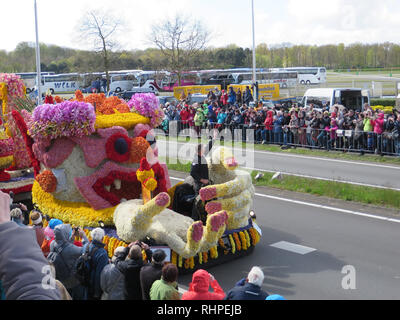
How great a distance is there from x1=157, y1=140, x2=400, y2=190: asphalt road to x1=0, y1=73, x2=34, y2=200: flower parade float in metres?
8.89

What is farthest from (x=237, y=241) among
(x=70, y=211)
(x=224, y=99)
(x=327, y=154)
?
(x=224, y=99)

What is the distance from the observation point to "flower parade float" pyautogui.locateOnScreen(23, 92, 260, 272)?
10.0m

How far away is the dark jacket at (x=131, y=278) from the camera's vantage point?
688 cm

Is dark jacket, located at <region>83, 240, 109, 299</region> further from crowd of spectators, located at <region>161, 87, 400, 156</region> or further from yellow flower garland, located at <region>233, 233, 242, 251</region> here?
Result: crowd of spectators, located at <region>161, 87, 400, 156</region>

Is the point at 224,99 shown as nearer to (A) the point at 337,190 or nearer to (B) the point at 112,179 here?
(A) the point at 337,190

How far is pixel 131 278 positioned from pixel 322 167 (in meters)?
14.3

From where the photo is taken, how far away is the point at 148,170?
9.88 metres

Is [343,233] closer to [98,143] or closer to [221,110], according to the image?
[98,143]

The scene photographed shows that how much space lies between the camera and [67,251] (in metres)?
7.55

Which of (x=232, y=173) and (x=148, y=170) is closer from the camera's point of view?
(x=148, y=170)

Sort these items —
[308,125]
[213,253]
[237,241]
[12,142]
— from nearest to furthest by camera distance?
[213,253] < [237,241] < [12,142] < [308,125]

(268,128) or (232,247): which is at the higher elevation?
(268,128)
